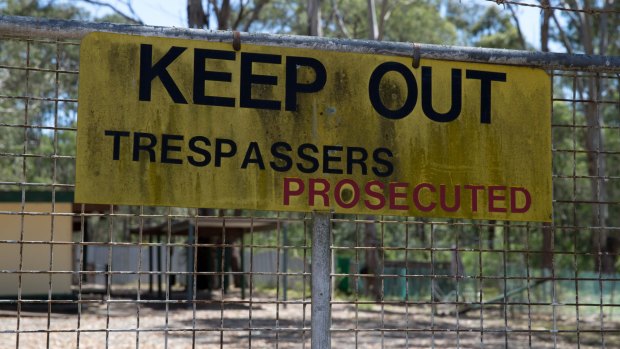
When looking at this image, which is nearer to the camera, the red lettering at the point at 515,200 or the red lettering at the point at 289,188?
the red lettering at the point at 289,188

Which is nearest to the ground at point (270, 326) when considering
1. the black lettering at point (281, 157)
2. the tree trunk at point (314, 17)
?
the black lettering at point (281, 157)

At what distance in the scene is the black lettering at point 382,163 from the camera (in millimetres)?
4777

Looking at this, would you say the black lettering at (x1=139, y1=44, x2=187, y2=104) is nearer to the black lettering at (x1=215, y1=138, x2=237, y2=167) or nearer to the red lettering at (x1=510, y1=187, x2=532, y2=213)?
the black lettering at (x1=215, y1=138, x2=237, y2=167)

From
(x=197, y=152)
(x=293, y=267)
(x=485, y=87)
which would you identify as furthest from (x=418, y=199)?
(x=293, y=267)

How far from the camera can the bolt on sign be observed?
176 inches

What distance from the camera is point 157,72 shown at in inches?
179

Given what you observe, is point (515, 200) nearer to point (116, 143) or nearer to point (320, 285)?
point (320, 285)

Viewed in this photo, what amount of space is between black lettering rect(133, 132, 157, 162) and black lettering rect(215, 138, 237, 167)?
1.13ft

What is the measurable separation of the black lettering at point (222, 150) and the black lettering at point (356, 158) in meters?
0.67

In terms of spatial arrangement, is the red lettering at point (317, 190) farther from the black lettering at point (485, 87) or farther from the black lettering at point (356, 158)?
the black lettering at point (485, 87)

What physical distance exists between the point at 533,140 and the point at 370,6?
23349 mm

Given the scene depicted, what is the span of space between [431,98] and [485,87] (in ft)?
1.23

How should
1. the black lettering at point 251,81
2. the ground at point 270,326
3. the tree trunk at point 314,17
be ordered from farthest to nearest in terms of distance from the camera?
the tree trunk at point 314,17 → the ground at point 270,326 → the black lettering at point 251,81

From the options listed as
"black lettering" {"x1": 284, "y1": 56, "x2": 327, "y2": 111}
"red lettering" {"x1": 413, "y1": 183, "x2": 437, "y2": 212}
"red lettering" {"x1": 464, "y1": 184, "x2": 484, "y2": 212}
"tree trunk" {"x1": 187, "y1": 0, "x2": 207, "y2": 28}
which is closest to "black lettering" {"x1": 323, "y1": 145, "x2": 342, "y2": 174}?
"black lettering" {"x1": 284, "y1": 56, "x2": 327, "y2": 111}
